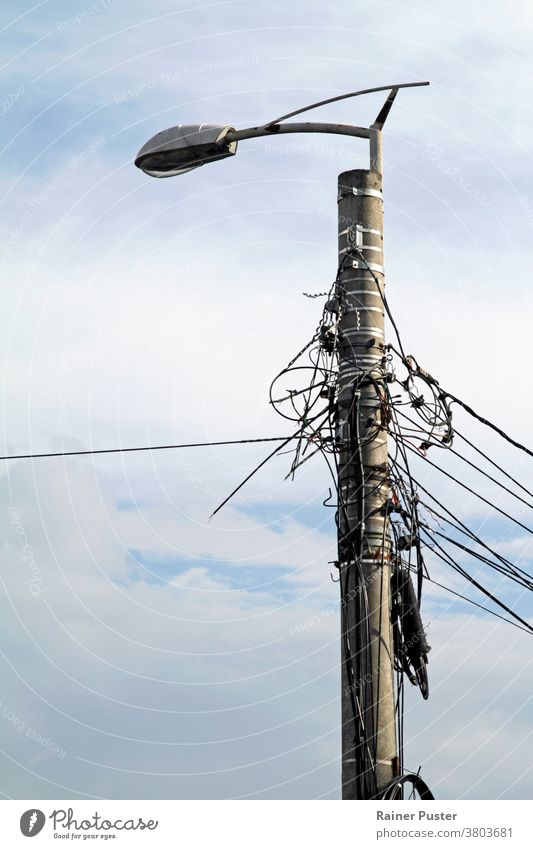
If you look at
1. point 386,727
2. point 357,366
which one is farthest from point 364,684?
point 357,366

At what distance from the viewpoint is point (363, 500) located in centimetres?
1070

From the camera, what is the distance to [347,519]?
10.8 metres

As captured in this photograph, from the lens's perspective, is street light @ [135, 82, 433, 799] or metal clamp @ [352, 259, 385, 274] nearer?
street light @ [135, 82, 433, 799]

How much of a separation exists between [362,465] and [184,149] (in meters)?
3.68

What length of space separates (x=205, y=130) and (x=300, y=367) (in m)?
2.54

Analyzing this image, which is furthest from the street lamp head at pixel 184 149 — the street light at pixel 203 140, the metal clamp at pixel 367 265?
the metal clamp at pixel 367 265

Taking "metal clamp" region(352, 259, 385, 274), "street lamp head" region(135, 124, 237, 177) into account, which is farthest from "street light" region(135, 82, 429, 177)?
"metal clamp" region(352, 259, 385, 274)

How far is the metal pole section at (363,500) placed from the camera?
1016cm

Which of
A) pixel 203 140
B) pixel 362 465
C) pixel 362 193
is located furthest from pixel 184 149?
pixel 362 465

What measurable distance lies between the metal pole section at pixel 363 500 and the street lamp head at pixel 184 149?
54.0 inches

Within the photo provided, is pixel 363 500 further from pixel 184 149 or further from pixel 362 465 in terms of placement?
pixel 184 149

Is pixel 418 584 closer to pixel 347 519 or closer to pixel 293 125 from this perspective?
pixel 347 519

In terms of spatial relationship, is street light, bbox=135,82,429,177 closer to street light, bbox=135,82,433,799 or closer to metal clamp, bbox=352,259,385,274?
street light, bbox=135,82,433,799

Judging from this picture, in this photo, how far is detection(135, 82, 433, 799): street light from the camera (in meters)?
10.1
